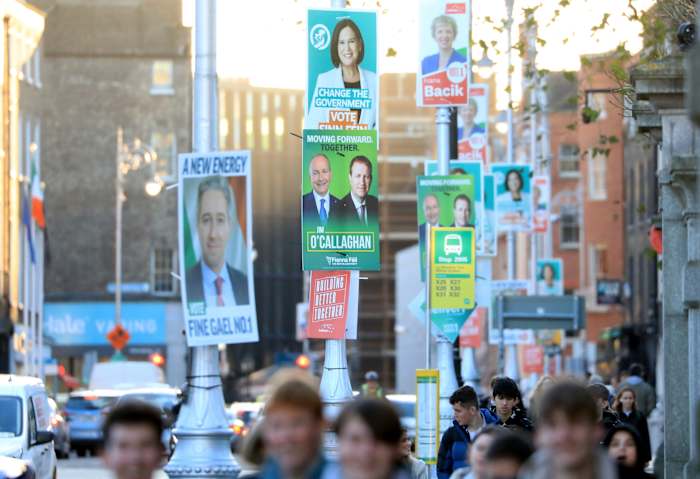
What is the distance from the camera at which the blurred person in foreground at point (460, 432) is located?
45.2 ft

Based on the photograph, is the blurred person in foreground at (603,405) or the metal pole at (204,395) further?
the metal pole at (204,395)

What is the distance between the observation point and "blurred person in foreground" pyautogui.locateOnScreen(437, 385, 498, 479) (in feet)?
45.2

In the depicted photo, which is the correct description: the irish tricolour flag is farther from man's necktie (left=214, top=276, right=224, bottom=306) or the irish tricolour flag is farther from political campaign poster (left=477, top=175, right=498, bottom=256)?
man's necktie (left=214, top=276, right=224, bottom=306)

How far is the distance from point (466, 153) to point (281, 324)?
79.1 m

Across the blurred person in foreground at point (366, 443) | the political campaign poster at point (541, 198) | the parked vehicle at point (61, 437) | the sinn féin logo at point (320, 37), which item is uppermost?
the sinn féin logo at point (320, 37)

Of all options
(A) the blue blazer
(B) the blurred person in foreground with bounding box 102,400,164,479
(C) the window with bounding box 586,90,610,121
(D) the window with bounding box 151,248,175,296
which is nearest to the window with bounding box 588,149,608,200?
(C) the window with bounding box 586,90,610,121

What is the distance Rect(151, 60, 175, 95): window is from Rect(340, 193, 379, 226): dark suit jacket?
6589 centimetres

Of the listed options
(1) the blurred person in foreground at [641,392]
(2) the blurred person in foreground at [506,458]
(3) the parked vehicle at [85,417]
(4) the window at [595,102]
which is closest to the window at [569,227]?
(4) the window at [595,102]

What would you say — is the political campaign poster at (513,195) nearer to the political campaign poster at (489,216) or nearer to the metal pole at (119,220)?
the political campaign poster at (489,216)

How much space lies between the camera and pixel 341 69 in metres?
18.5

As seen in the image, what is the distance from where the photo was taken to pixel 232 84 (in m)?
140

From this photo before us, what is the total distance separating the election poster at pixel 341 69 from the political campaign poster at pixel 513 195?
1964 cm

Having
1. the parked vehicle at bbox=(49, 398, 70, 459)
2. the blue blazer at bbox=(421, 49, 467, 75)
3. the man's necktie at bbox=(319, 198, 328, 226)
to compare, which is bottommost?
the parked vehicle at bbox=(49, 398, 70, 459)

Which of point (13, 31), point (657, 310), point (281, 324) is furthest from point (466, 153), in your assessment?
point (281, 324)
